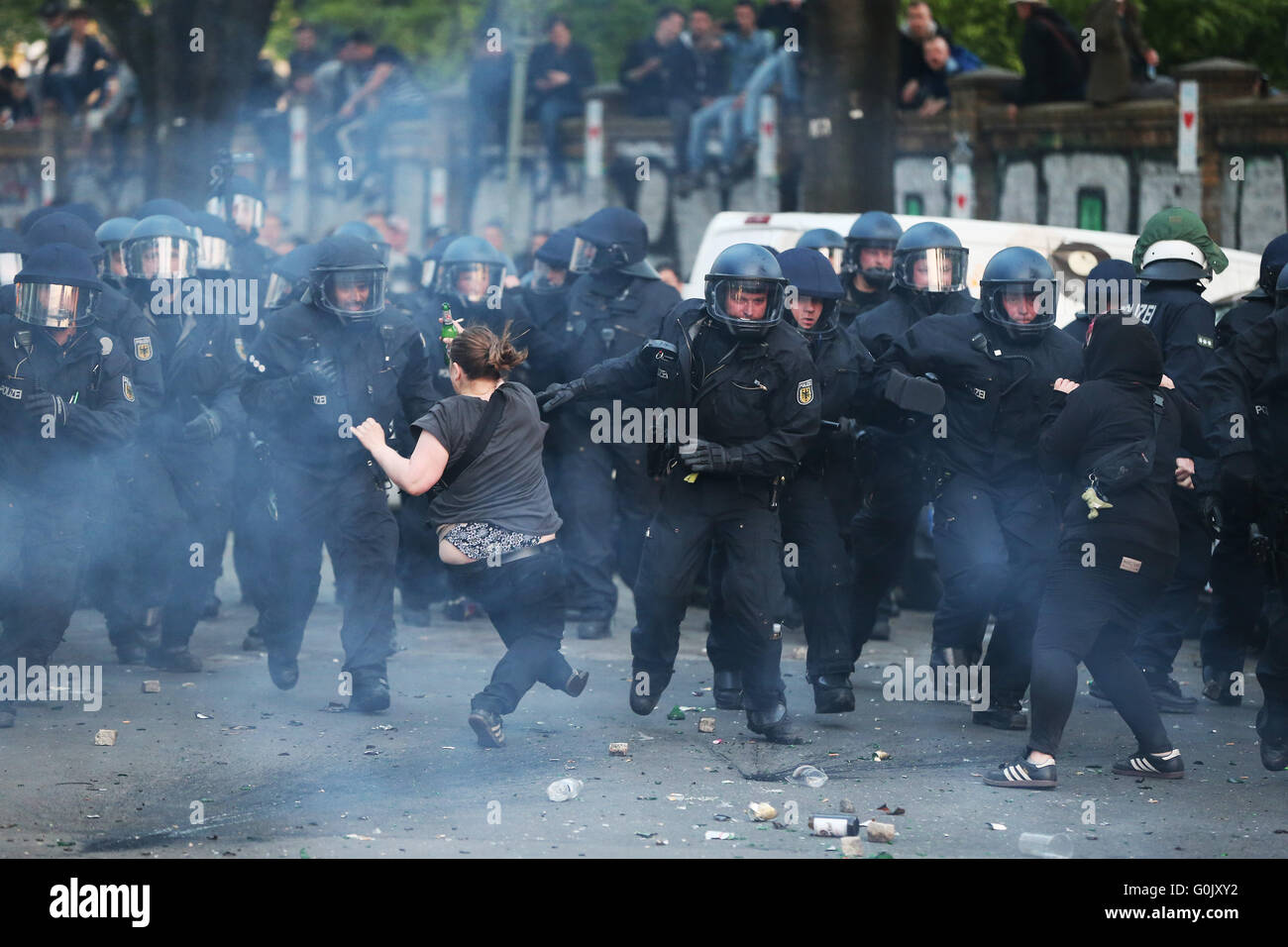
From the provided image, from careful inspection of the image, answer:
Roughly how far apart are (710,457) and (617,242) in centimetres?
288

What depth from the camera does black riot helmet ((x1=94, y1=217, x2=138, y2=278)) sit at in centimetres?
1030

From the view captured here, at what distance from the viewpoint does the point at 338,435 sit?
8.47m

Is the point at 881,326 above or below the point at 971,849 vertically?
above

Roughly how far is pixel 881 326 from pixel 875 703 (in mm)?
1735

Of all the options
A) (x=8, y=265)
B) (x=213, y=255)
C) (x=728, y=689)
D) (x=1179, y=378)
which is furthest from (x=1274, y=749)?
Result: (x=8, y=265)

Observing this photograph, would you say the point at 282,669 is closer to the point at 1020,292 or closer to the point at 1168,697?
the point at 1020,292

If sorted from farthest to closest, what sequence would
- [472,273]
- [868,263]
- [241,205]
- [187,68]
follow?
[187,68]
[241,205]
[472,273]
[868,263]

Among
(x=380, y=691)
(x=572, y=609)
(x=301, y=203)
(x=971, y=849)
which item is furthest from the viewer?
(x=301, y=203)

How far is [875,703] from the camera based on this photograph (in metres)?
8.82

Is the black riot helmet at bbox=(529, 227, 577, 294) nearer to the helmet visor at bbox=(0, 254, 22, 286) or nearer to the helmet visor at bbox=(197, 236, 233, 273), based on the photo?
the helmet visor at bbox=(197, 236, 233, 273)

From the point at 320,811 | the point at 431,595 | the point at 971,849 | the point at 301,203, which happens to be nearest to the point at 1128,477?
the point at 971,849

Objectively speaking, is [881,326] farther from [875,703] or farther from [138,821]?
[138,821]

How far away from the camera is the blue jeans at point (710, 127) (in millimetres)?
20016

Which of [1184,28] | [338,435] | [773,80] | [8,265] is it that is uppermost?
[1184,28]
